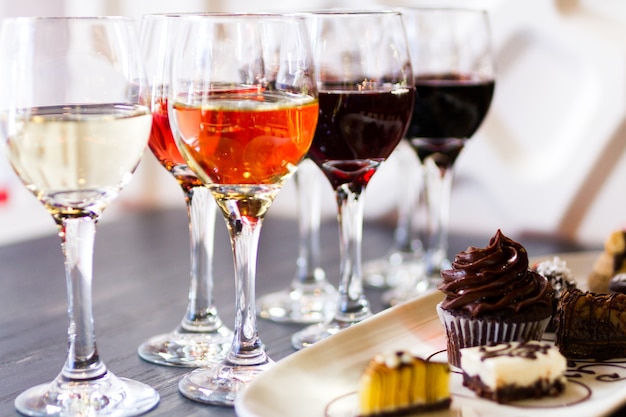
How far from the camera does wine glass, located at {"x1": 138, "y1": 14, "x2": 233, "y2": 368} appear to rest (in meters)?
1.03

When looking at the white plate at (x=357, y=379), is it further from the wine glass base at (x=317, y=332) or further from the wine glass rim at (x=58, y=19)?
the wine glass rim at (x=58, y=19)

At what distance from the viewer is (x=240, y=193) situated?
946 millimetres

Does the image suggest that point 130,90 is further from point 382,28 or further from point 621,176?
point 621,176

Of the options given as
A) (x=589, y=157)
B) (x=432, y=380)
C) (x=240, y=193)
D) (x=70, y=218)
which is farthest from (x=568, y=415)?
(x=589, y=157)

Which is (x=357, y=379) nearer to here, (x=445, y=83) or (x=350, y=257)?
(x=350, y=257)

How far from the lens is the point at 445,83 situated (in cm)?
138

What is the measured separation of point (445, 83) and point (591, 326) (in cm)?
48

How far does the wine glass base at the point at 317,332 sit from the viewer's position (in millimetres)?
1114

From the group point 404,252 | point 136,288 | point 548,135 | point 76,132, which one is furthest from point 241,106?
point 548,135

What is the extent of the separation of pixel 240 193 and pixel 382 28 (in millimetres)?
305

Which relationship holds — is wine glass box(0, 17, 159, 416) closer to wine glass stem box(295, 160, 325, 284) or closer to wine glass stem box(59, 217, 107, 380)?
wine glass stem box(59, 217, 107, 380)

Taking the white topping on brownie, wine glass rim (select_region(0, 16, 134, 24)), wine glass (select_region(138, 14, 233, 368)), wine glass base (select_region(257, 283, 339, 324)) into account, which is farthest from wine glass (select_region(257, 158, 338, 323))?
wine glass rim (select_region(0, 16, 134, 24))

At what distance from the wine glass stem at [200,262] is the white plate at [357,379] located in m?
0.19

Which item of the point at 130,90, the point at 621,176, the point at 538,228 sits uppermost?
the point at 130,90
